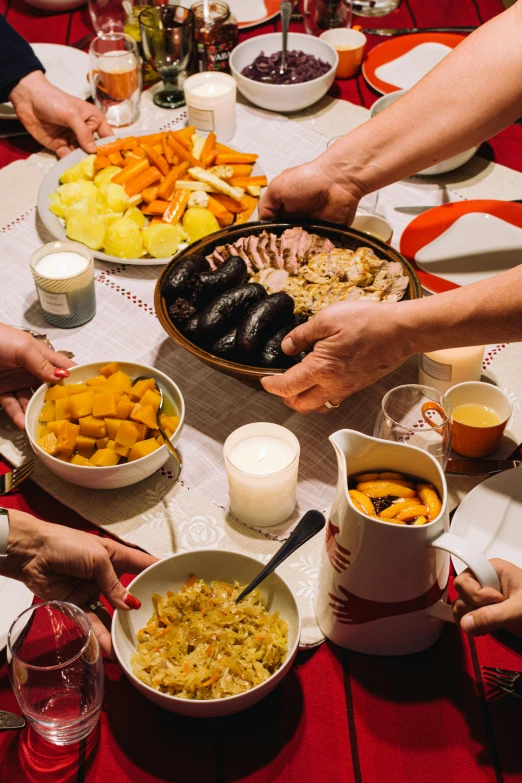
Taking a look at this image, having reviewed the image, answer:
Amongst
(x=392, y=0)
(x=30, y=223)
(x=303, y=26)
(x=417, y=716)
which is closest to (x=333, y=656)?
(x=417, y=716)

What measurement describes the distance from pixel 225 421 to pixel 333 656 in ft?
2.14

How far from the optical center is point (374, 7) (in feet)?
11.2

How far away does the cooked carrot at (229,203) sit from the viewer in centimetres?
238

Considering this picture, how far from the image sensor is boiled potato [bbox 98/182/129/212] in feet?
7.59

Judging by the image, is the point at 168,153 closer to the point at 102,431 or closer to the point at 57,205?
the point at 57,205

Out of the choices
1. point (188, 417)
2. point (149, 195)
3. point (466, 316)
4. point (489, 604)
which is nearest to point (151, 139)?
point (149, 195)

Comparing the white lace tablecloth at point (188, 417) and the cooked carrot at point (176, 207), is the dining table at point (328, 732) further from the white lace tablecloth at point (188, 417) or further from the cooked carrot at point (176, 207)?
the cooked carrot at point (176, 207)

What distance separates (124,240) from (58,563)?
1.14 m

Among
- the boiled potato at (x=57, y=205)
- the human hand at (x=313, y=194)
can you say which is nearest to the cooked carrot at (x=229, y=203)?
the human hand at (x=313, y=194)

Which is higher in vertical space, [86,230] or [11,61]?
[11,61]

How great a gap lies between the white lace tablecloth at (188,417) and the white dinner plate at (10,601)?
24cm

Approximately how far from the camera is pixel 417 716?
1.30 metres

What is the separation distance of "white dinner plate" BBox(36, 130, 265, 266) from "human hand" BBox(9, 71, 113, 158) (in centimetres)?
7

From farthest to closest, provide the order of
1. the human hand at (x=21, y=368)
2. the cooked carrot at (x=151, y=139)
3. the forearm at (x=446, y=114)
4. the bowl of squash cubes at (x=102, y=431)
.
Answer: the cooked carrot at (x=151, y=139) → the forearm at (x=446, y=114) → the human hand at (x=21, y=368) → the bowl of squash cubes at (x=102, y=431)
